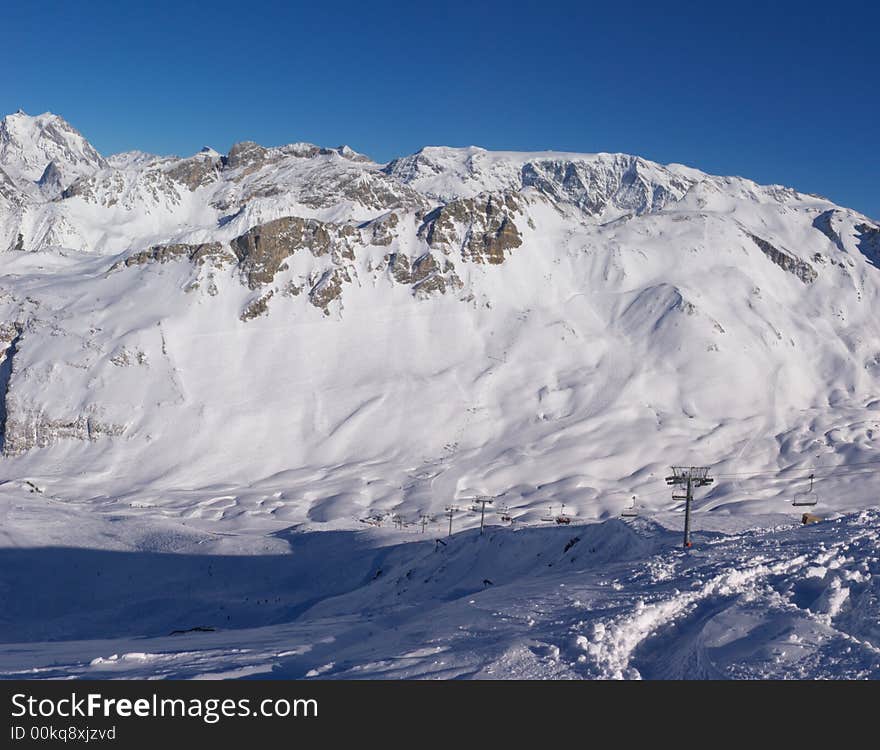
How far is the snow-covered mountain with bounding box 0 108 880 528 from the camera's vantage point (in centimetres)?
10781

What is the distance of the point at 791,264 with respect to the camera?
181500 mm

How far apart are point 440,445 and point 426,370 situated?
1853cm

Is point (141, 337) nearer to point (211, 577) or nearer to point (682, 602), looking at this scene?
point (211, 577)

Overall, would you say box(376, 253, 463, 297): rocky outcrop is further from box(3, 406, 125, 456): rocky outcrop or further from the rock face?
box(3, 406, 125, 456): rocky outcrop

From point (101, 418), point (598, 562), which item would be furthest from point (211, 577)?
point (101, 418)

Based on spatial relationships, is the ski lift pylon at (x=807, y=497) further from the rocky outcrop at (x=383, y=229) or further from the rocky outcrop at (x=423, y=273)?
the rocky outcrop at (x=383, y=229)

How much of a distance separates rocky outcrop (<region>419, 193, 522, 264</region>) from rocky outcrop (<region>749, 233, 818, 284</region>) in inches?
2403

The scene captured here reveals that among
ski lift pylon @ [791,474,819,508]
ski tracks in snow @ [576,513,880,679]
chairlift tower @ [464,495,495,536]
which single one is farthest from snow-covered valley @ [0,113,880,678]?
ski lift pylon @ [791,474,819,508]

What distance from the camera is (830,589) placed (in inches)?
696

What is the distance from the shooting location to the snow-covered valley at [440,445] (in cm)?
1827

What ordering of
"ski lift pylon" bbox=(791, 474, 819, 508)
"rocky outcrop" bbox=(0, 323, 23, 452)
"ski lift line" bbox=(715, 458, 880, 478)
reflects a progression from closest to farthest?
"ski lift pylon" bbox=(791, 474, 819, 508) < "ski lift line" bbox=(715, 458, 880, 478) < "rocky outcrop" bbox=(0, 323, 23, 452)

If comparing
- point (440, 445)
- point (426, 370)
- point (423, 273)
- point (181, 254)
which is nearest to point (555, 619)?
point (440, 445)

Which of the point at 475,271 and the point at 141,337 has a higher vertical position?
the point at 475,271

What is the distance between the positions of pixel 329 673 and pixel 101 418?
112860 mm
